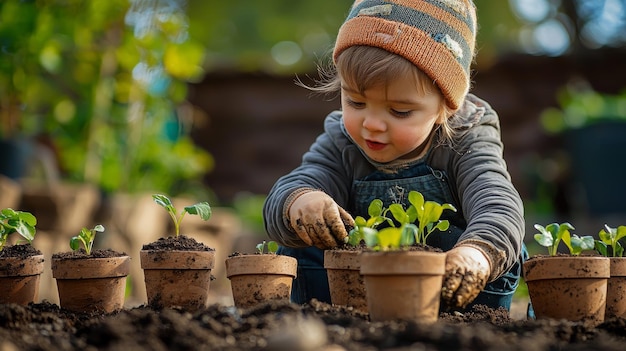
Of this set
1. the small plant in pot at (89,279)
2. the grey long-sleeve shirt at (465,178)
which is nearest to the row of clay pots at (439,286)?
the grey long-sleeve shirt at (465,178)

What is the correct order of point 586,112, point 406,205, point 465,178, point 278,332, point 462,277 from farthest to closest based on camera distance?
point 586,112 < point 406,205 < point 465,178 < point 462,277 < point 278,332

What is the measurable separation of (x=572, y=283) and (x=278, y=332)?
103 centimetres

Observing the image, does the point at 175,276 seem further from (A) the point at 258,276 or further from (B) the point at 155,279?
(A) the point at 258,276

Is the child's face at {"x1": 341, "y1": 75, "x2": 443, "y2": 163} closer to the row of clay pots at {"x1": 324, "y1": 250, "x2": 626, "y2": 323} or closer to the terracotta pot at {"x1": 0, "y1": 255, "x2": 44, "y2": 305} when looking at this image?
the row of clay pots at {"x1": 324, "y1": 250, "x2": 626, "y2": 323}

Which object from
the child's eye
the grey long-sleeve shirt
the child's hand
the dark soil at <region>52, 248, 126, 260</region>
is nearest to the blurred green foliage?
the grey long-sleeve shirt

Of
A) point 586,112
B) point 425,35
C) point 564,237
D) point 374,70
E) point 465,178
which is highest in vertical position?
point 586,112

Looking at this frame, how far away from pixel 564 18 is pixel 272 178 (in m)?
4.55

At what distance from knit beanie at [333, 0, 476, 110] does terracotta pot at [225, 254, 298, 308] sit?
28.8 inches

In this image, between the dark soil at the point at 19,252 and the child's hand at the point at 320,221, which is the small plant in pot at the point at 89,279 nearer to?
the dark soil at the point at 19,252

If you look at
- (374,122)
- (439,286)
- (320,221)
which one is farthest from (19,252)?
(439,286)

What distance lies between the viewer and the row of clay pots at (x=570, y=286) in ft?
6.59

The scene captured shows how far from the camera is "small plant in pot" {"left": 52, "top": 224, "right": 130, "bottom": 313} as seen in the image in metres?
2.11

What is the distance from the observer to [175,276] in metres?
2.11

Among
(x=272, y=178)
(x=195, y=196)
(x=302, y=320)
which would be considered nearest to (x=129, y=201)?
(x=195, y=196)
